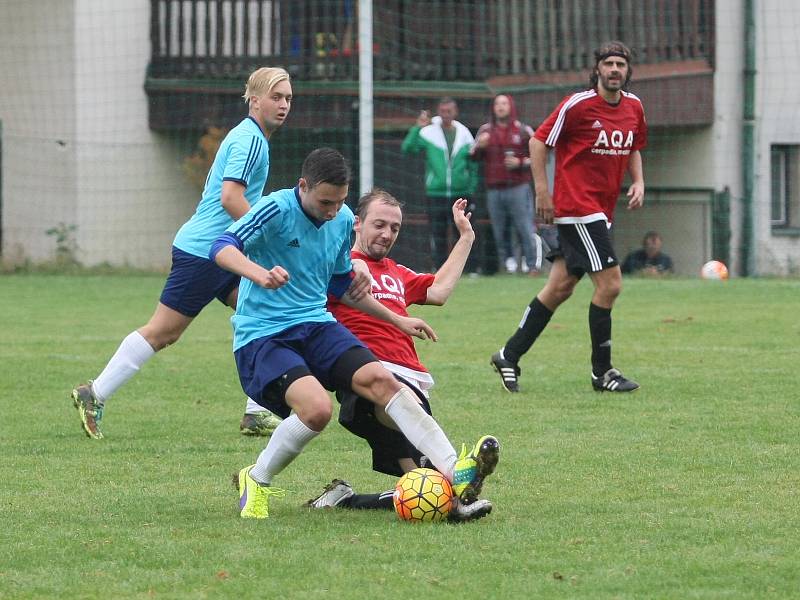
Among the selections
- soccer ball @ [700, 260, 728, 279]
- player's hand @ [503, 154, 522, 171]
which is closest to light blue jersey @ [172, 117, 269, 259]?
player's hand @ [503, 154, 522, 171]

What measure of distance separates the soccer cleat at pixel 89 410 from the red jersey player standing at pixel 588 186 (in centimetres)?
259

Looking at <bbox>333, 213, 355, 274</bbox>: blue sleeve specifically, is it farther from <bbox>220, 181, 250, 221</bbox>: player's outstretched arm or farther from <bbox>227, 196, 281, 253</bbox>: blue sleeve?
<bbox>220, 181, 250, 221</bbox>: player's outstretched arm

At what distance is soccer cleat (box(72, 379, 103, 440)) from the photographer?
25.0ft

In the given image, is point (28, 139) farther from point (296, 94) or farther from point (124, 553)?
point (124, 553)

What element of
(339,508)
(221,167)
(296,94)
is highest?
(296,94)

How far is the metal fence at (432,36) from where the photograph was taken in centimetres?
2058

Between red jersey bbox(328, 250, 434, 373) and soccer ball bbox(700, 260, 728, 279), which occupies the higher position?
red jersey bbox(328, 250, 434, 373)

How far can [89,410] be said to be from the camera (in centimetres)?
766

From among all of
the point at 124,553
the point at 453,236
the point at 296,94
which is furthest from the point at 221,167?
the point at 296,94

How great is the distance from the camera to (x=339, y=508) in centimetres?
588

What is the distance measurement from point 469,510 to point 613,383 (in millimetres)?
3692

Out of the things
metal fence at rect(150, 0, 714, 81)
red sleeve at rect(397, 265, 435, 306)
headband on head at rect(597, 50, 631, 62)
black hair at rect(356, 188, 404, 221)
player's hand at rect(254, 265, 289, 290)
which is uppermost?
metal fence at rect(150, 0, 714, 81)

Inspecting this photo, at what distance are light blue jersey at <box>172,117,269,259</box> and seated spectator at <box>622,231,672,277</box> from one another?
37.5 feet

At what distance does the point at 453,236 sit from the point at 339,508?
1281cm
